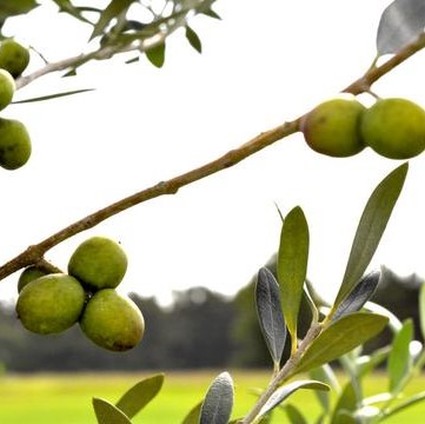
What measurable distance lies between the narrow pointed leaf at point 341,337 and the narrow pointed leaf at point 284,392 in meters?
0.02

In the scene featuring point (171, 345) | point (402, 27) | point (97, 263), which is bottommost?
point (171, 345)

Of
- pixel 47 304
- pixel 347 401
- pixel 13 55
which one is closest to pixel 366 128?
pixel 47 304

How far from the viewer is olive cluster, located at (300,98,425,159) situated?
865 millimetres

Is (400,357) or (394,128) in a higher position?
(394,128)

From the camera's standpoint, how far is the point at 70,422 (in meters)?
36.3

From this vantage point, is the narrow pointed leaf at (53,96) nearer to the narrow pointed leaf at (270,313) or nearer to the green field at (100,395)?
the narrow pointed leaf at (270,313)

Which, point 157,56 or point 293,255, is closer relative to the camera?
point 293,255

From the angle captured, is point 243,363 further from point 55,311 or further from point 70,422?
point 55,311

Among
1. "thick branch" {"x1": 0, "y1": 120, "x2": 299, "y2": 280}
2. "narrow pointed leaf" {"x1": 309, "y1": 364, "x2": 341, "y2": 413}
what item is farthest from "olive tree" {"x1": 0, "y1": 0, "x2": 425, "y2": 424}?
"narrow pointed leaf" {"x1": 309, "y1": 364, "x2": 341, "y2": 413}

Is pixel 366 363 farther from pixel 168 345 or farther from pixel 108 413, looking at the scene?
pixel 168 345

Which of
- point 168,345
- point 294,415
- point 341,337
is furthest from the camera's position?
point 168,345

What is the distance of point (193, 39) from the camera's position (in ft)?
4.32

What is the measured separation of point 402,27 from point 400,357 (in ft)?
3.23

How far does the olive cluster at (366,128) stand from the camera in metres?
0.87
